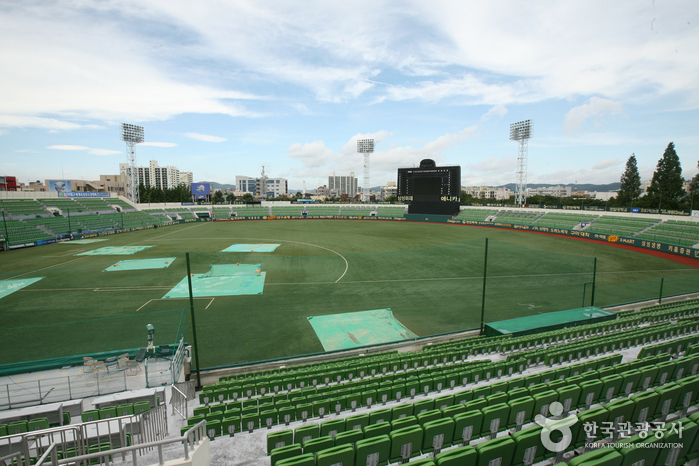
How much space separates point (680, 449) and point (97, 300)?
86.5 ft

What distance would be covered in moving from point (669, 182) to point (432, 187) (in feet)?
173

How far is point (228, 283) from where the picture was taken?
79.0 feet

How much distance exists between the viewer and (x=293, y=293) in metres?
22.2

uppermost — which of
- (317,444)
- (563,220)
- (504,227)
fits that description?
(563,220)

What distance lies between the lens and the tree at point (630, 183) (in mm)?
77375

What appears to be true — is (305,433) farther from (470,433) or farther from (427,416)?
(470,433)


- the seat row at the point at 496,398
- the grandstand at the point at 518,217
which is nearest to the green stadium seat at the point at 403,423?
the seat row at the point at 496,398

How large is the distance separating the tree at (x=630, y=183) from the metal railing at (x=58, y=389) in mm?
101790

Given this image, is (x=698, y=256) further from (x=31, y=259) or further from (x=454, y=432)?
(x=31, y=259)

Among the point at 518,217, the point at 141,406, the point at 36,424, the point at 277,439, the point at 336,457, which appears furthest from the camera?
the point at 518,217

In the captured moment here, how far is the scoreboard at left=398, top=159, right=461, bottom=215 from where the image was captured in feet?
210

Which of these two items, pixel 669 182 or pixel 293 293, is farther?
pixel 669 182

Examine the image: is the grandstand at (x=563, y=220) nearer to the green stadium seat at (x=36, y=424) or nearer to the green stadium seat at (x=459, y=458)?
the green stadium seat at (x=459, y=458)

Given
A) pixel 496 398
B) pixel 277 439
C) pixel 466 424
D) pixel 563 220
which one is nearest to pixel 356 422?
pixel 277 439
